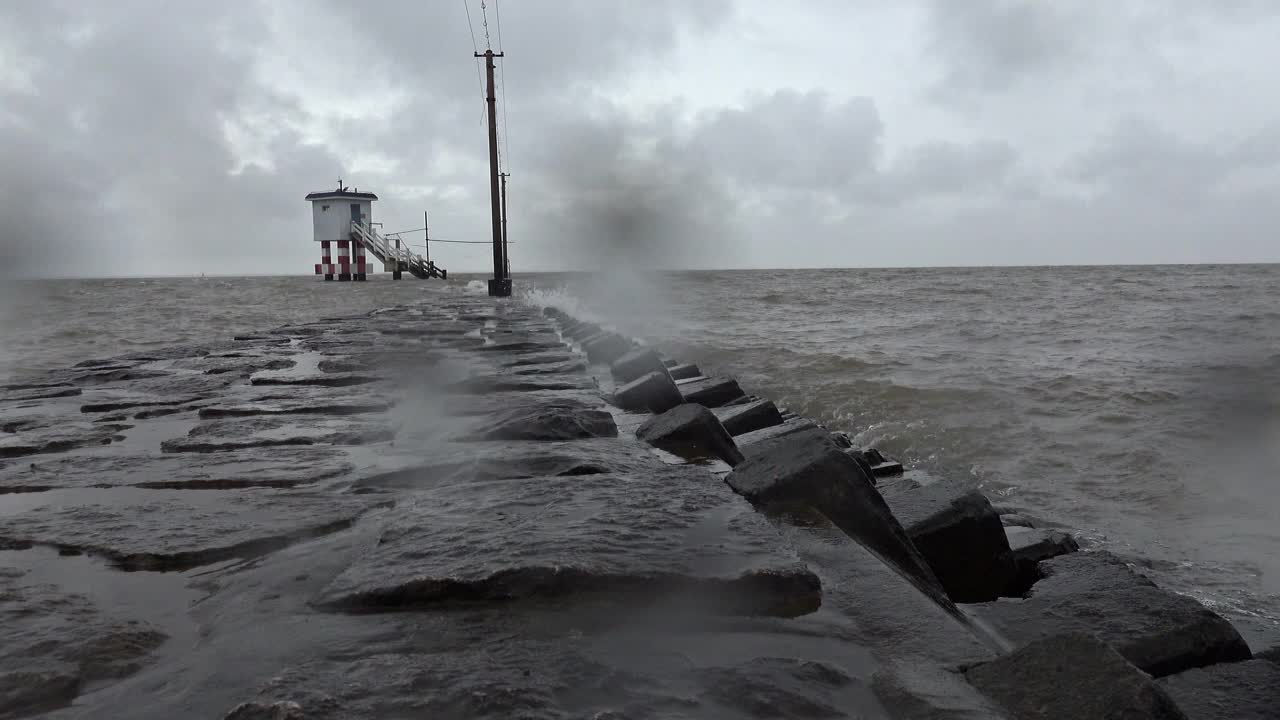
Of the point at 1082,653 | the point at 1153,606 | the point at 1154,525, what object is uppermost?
the point at 1082,653

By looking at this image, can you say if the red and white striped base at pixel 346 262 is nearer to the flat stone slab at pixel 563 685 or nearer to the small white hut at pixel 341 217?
the small white hut at pixel 341 217

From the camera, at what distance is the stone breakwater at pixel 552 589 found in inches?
50.6

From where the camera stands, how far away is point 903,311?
2055 centimetres

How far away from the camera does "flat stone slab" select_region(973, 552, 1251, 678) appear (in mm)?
1733

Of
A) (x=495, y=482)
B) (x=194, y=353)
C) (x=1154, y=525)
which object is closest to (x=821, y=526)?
(x=495, y=482)

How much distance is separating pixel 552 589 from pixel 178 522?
121cm

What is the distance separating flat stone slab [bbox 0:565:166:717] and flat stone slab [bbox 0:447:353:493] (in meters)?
0.96

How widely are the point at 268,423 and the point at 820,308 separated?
779 inches

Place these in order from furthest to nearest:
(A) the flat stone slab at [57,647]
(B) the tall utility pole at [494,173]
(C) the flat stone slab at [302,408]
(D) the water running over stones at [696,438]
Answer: (B) the tall utility pole at [494,173] → (C) the flat stone slab at [302,408] → (D) the water running over stones at [696,438] → (A) the flat stone slab at [57,647]

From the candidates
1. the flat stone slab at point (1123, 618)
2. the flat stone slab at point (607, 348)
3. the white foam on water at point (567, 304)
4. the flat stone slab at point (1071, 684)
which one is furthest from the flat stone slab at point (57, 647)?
the white foam on water at point (567, 304)

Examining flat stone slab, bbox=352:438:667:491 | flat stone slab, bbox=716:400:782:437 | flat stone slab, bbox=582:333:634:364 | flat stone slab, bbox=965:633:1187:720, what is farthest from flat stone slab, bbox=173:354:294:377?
flat stone slab, bbox=965:633:1187:720

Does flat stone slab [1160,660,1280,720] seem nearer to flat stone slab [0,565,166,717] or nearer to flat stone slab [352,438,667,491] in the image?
flat stone slab [352,438,667,491]

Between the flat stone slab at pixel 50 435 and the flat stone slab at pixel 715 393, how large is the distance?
114 inches

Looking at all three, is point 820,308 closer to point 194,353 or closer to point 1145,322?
point 1145,322
